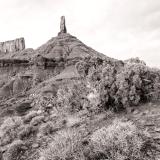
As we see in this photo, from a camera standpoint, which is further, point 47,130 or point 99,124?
point 47,130

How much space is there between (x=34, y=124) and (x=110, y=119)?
543 centimetres

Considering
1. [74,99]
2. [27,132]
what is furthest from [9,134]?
[74,99]

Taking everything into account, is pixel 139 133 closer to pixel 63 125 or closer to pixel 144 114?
pixel 144 114

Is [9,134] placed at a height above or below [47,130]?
below

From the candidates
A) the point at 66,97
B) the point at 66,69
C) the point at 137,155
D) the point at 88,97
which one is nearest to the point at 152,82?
the point at 88,97

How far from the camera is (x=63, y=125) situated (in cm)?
1347

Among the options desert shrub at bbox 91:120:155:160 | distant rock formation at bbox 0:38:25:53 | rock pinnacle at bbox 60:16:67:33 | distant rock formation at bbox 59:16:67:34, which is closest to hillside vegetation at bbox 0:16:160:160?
desert shrub at bbox 91:120:155:160

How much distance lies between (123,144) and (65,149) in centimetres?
188

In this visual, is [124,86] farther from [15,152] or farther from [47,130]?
[15,152]

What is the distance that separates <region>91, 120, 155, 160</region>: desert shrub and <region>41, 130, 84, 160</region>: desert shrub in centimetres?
56

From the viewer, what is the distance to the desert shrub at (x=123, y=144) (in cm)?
788

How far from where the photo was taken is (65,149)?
8828mm

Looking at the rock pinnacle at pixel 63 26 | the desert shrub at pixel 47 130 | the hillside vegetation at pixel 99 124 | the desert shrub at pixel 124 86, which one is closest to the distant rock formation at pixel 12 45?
the rock pinnacle at pixel 63 26

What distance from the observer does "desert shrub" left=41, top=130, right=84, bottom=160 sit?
28.5 ft
